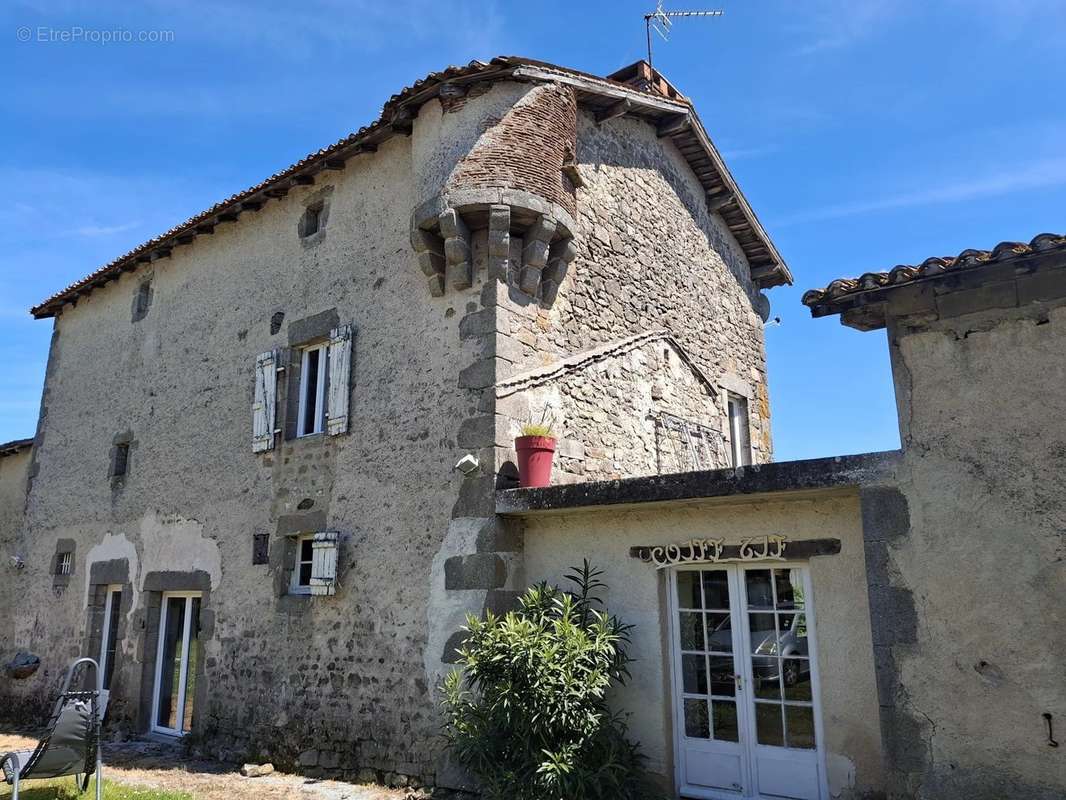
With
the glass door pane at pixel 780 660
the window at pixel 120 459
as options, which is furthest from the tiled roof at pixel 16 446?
the glass door pane at pixel 780 660

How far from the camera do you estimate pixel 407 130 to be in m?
8.59

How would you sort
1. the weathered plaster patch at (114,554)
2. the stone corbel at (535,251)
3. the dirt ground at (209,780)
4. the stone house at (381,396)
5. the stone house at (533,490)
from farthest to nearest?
the weathered plaster patch at (114,554) → the stone corbel at (535,251) → the stone house at (381,396) → the dirt ground at (209,780) → the stone house at (533,490)

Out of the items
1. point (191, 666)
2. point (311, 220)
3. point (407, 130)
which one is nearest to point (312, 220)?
point (311, 220)

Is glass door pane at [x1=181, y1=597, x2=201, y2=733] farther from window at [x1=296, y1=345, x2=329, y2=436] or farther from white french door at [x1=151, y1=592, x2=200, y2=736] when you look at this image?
window at [x1=296, y1=345, x2=329, y2=436]

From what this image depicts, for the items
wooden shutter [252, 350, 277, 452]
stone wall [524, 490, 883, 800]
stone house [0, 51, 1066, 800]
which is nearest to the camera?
stone house [0, 51, 1066, 800]

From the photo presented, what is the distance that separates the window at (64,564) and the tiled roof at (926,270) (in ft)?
37.5

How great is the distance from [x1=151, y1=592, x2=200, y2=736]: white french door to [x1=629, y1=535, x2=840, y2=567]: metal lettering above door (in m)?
6.13

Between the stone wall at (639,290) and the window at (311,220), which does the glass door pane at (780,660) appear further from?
the window at (311,220)

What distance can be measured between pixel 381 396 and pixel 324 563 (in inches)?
70.2

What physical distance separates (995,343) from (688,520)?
251cm

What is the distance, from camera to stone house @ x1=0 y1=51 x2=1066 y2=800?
4.83 m

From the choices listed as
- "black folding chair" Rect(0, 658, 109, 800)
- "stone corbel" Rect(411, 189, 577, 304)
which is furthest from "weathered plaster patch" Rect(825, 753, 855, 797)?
"black folding chair" Rect(0, 658, 109, 800)

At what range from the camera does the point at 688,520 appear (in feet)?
20.6

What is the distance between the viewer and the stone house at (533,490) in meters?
4.83
